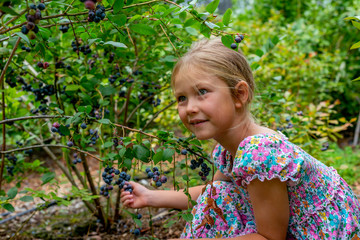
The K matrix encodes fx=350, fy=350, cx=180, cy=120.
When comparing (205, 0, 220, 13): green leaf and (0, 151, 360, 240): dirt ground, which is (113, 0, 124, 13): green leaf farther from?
(0, 151, 360, 240): dirt ground

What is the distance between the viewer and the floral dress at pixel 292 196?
1.11 meters

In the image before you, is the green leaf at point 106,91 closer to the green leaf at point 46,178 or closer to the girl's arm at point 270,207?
the green leaf at point 46,178

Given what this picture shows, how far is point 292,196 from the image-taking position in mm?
1246

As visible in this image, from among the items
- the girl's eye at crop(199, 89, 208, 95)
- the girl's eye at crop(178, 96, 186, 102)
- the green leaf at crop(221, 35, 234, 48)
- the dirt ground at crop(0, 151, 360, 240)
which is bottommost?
the dirt ground at crop(0, 151, 360, 240)

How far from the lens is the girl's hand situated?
1.47 metres

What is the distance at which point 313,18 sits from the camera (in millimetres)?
5020

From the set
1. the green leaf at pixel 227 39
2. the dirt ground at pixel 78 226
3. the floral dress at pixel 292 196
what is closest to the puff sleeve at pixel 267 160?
the floral dress at pixel 292 196

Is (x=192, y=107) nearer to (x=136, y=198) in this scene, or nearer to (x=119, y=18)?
(x=119, y=18)

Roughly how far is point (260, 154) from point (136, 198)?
24.8 inches

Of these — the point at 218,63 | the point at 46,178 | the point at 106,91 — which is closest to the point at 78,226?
the point at 46,178

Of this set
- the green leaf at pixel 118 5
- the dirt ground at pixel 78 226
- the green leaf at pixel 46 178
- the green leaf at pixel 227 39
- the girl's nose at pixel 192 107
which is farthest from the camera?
the dirt ground at pixel 78 226

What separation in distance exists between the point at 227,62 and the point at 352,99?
399cm

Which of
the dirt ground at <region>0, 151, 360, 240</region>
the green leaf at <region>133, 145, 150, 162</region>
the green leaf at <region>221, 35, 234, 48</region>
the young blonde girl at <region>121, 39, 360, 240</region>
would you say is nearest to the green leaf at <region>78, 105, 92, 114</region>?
the green leaf at <region>133, 145, 150, 162</region>

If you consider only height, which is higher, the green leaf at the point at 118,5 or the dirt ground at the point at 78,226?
the green leaf at the point at 118,5
